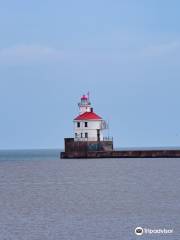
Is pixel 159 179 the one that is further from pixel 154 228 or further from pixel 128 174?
pixel 154 228

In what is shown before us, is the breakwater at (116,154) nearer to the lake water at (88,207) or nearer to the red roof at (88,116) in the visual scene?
the red roof at (88,116)

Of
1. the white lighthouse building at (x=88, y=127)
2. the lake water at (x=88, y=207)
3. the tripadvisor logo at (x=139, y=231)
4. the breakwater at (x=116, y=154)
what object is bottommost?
the tripadvisor logo at (x=139, y=231)

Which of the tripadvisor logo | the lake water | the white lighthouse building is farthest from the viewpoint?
the white lighthouse building

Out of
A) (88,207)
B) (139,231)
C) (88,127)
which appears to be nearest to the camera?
(139,231)

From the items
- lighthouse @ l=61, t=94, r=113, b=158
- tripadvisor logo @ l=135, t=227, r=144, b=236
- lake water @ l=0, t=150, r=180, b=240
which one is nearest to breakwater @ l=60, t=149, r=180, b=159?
lighthouse @ l=61, t=94, r=113, b=158

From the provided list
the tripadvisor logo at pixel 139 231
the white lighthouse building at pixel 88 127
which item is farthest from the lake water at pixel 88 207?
the white lighthouse building at pixel 88 127

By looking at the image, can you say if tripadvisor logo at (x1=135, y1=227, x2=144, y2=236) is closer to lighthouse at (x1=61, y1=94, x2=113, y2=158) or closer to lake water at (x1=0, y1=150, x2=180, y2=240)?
lake water at (x1=0, y1=150, x2=180, y2=240)

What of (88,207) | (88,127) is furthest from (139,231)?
(88,127)

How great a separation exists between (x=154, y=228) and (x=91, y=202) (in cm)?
972

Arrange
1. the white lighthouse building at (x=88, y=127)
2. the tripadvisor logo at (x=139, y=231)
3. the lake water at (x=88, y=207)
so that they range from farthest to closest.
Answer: the white lighthouse building at (x=88, y=127), the lake water at (x=88, y=207), the tripadvisor logo at (x=139, y=231)

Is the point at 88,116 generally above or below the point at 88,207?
above

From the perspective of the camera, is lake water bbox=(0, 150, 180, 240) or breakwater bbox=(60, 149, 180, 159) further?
breakwater bbox=(60, 149, 180, 159)

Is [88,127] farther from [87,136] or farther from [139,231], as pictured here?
[139,231]

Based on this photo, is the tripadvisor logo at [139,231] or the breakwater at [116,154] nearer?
the tripadvisor logo at [139,231]
